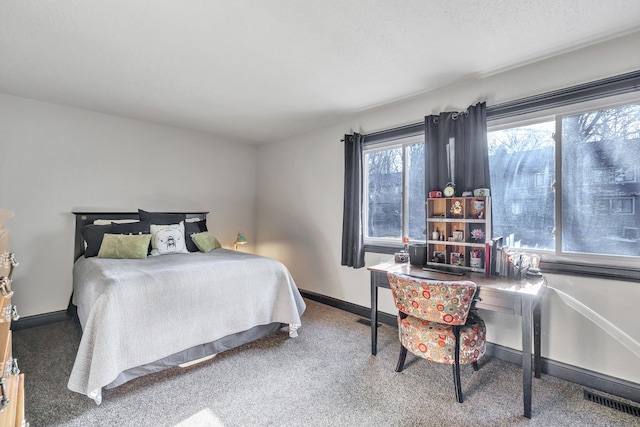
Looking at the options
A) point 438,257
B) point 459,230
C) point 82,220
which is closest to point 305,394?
point 438,257

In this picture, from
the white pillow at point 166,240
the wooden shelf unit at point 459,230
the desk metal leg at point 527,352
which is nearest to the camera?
the desk metal leg at point 527,352

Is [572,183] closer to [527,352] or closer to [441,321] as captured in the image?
[527,352]

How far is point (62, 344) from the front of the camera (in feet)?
8.64

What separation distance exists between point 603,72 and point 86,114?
4.91m

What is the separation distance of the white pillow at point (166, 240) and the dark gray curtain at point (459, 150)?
2789 mm

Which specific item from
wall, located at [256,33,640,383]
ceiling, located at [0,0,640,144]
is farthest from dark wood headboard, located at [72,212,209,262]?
wall, located at [256,33,640,383]

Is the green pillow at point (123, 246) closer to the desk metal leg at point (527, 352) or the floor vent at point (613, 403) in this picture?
the desk metal leg at point (527, 352)

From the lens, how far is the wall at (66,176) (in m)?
3.03

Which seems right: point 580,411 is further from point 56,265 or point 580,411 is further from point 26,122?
point 26,122

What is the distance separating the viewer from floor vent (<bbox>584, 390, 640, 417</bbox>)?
5.83 ft

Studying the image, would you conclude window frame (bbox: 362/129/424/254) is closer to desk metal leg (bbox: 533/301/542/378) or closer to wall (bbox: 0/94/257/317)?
desk metal leg (bbox: 533/301/542/378)

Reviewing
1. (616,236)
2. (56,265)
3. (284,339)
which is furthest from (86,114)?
(616,236)

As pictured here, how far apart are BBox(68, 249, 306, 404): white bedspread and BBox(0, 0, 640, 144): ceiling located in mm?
1663

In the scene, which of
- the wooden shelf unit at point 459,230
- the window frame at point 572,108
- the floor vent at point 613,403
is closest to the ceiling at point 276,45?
the window frame at point 572,108
